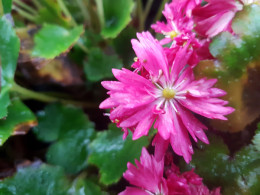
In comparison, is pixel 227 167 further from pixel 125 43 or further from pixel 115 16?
pixel 115 16

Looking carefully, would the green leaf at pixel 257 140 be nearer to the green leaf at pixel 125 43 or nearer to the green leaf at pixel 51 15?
the green leaf at pixel 125 43

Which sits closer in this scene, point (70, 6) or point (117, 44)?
point (117, 44)

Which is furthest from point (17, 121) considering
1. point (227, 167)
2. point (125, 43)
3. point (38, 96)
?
point (227, 167)

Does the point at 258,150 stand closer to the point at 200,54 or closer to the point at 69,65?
the point at 200,54

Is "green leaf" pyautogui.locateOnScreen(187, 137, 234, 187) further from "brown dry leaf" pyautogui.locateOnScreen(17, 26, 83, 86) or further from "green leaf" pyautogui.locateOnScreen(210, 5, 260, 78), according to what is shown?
"brown dry leaf" pyautogui.locateOnScreen(17, 26, 83, 86)

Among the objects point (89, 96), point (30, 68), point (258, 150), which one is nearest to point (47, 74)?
point (30, 68)

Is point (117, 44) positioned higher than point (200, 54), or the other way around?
point (117, 44)
